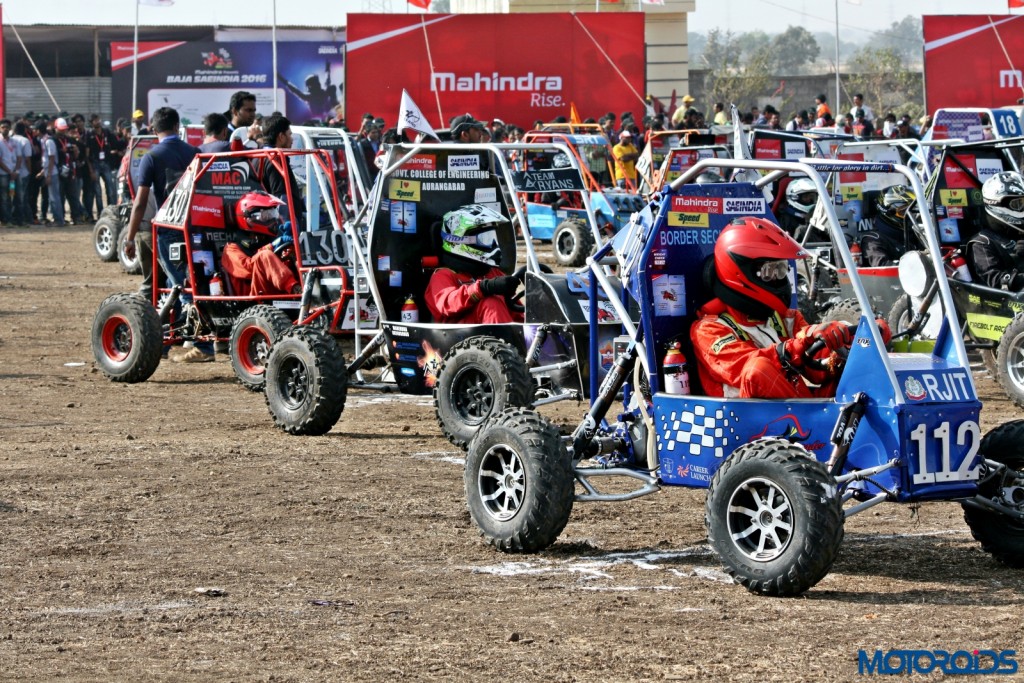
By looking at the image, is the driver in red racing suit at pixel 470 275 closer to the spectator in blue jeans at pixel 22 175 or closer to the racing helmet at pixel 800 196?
the racing helmet at pixel 800 196

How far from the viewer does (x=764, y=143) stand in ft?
61.7

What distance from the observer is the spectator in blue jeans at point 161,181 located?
1248 cm

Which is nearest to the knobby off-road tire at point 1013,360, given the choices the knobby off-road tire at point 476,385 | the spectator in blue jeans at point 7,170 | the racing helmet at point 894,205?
the racing helmet at point 894,205

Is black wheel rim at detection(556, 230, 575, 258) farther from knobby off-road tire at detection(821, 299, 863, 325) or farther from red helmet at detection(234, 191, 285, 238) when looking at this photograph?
knobby off-road tire at detection(821, 299, 863, 325)

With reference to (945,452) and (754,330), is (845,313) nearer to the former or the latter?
(754,330)

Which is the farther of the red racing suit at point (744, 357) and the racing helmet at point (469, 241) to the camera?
the racing helmet at point (469, 241)

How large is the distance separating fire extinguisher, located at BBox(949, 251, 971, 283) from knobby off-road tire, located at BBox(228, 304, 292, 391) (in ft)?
16.3

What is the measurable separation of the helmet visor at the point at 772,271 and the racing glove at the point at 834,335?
35cm

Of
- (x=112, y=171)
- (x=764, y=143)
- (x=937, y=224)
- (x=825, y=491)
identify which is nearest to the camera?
(x=825, y=491)

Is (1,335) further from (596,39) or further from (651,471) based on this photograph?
(596,39)

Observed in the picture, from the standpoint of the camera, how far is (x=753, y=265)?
6.18m

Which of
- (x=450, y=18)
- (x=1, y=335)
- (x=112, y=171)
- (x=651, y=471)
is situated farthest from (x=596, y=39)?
(x=651, y=471)

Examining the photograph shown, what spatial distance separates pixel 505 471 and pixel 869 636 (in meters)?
1.84

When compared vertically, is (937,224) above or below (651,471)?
above
